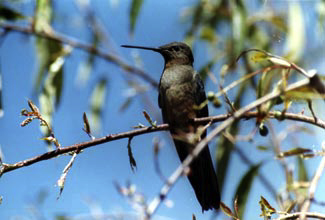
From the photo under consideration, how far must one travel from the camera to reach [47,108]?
321 centimetres

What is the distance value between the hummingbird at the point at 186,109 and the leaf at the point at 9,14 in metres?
0.69

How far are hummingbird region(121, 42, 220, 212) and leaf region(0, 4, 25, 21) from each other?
27.2 inches

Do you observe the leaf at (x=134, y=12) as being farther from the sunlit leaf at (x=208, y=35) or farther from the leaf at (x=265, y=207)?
the sunlit leaf at (x=208, y=35)

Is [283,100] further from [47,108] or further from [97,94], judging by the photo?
[97,94]

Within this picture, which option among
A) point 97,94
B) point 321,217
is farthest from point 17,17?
point 321,217

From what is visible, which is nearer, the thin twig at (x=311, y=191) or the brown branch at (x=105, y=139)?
the thin twig at (x=311, y=191)

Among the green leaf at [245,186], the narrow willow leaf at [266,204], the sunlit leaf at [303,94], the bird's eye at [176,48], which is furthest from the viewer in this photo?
the bird's eye at [176,48]

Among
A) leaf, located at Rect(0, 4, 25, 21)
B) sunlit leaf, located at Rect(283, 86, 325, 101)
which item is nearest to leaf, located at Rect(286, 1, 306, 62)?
sunlit leaf, located at Rect(283, 86, 325, 101)

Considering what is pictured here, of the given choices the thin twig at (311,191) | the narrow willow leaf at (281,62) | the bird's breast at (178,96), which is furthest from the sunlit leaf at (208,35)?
the thin twig at (311,191)

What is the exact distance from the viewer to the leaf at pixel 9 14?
10.8ft

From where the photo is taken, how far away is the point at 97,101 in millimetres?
4461

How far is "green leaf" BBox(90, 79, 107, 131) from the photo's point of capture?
14.2ft

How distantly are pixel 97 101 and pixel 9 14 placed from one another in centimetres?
132

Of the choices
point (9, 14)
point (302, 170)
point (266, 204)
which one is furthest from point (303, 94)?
point (9, 14)
